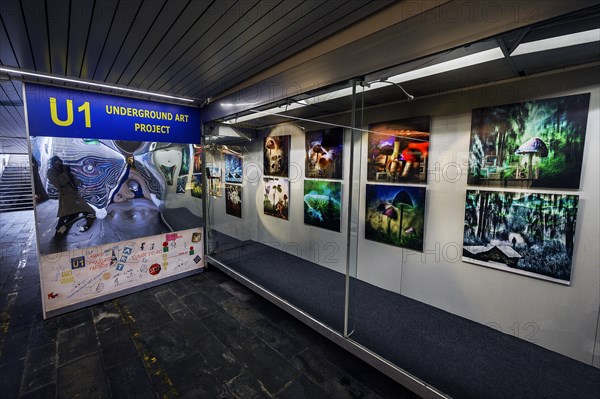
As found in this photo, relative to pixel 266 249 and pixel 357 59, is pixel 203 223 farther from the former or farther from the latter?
pixel 357 59

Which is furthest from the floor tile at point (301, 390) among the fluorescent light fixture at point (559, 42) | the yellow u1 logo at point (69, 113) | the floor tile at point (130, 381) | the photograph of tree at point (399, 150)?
the yellow u1 logo at point (69, 113)

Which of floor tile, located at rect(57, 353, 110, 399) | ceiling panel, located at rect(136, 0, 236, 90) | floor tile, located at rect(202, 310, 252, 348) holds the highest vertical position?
ceiling panel, located at rect(136, 0, 236, 90)

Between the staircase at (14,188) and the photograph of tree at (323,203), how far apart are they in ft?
32.3

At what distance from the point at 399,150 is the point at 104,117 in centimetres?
368

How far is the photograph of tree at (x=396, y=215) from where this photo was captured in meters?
3.09

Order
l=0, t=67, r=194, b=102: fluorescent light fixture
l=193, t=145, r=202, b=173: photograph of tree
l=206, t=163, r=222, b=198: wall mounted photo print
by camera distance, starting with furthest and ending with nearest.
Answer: l=206, t=163, r=222, b=198: wall mounted photo print → l=193, t=145, r=202, b=173: photograph of tree → l=0, t=67, r=194, b=102: fluorescent light fixture

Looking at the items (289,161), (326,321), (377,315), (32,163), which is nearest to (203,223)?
(289,161)

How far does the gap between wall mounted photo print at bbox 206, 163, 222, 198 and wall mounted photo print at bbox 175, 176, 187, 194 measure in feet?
1.37

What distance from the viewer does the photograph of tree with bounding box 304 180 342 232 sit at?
390 cm

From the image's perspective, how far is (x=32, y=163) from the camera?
274cm

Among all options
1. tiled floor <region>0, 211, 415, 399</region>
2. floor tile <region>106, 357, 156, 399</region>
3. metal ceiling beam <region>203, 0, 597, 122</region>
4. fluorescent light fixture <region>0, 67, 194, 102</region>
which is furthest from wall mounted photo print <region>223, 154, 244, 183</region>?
floor tile <region>106, 357, 156, 399</region>

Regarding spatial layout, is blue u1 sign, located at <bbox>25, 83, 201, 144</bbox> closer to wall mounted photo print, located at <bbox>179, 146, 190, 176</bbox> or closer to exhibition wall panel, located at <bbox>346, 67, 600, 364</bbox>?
wall mounted photo print, located at <bbox>179, 146, 190, 176</bbox>

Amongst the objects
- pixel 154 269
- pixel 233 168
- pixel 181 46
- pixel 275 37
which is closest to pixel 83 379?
pixel 154 269

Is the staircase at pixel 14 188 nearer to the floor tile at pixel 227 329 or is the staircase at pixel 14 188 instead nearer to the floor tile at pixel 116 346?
the floor tile at pixel 116 346
